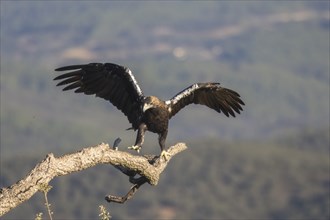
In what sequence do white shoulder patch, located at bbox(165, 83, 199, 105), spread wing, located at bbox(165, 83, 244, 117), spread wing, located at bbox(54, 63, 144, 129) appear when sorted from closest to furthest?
spread wing, located at bbox(54, 63, 144, 129)
white shoulder patch, located at bbox(165, 83, 199, 105)
spread wing, located at bbox(165, 83, 244, 117)

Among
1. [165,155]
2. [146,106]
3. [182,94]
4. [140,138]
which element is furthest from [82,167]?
[182,94]

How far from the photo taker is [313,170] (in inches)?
7859

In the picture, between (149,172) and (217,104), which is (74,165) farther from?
(217,104)

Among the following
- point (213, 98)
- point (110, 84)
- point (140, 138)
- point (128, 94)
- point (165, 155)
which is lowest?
point (165, 155)

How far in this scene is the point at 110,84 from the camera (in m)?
20.6

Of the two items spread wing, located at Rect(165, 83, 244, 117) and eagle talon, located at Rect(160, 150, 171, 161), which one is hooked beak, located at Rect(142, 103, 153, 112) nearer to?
spread wing, located at Rect(165, 83, 244, 117)

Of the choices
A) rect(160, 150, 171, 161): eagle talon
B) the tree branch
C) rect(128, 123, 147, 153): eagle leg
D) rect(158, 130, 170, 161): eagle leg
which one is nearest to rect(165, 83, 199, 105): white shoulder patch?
rect(158, 130, 170, 161): eagle leg

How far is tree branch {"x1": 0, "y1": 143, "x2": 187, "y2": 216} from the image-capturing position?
14047 mm

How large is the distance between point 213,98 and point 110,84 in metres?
2.50

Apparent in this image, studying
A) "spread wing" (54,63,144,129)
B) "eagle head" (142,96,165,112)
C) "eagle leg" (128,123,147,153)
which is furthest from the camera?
"spread wing" (54,63,144,129)

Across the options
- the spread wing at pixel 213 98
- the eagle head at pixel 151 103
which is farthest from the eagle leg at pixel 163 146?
the spread wing at pixel 213 98

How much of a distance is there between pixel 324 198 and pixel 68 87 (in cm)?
16698

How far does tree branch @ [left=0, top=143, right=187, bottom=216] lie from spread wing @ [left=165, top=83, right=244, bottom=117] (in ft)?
8.23

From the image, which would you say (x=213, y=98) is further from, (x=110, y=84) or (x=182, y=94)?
(x=110, y=84)
